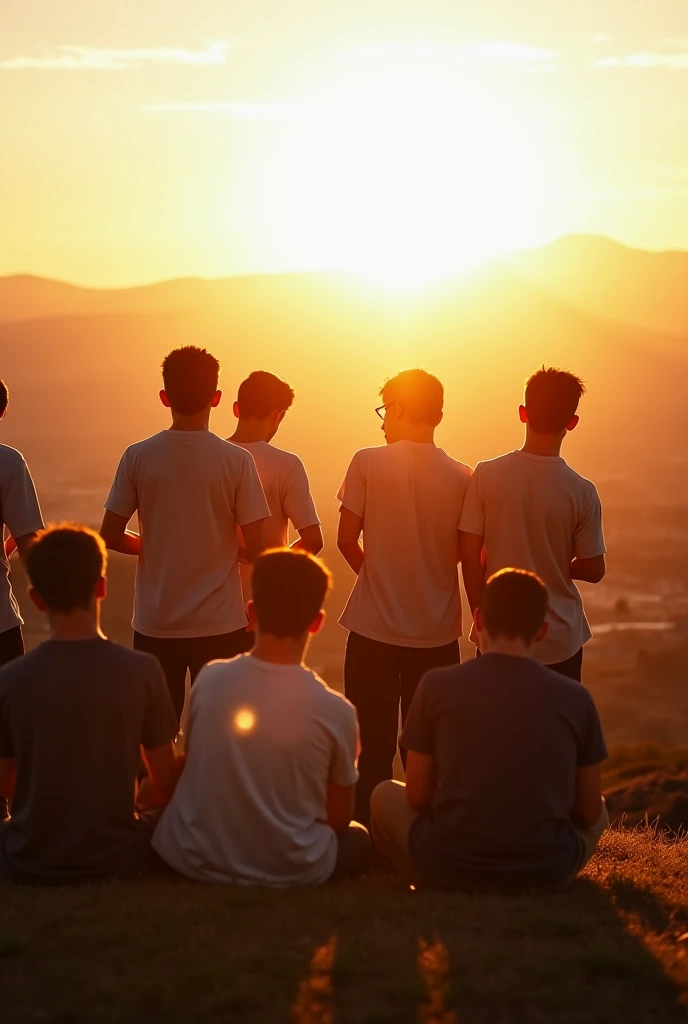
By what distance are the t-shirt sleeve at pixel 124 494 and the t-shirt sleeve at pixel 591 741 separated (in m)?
2.77

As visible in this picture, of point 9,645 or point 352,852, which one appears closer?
point 352,852

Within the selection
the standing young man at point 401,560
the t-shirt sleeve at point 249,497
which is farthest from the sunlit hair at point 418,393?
the t-shirt sleeve at point 249,497

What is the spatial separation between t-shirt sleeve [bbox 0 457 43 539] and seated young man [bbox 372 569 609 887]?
2569 millimetres

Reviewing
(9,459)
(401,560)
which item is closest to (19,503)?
(9,459)

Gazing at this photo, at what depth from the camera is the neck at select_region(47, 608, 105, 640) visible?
5.20m

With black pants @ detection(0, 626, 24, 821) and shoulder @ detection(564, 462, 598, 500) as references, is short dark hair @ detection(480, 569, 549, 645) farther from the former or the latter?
black pants @ detection(0, 626, 24, 821)

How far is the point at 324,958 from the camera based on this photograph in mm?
4539

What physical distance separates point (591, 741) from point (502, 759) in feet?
1.41

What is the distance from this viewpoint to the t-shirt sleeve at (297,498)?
23.9 feet

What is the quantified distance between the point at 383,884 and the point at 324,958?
1242 mm

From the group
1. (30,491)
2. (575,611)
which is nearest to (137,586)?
(30,491)

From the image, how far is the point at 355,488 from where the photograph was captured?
702cm

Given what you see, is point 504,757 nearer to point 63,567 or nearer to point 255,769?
point 255,769

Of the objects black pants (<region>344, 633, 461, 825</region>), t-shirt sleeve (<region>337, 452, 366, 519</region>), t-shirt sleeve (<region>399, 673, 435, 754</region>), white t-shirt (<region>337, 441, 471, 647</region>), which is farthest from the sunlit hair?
t-shirt sleeve (<region>399, 673, 435, 754</region>)
